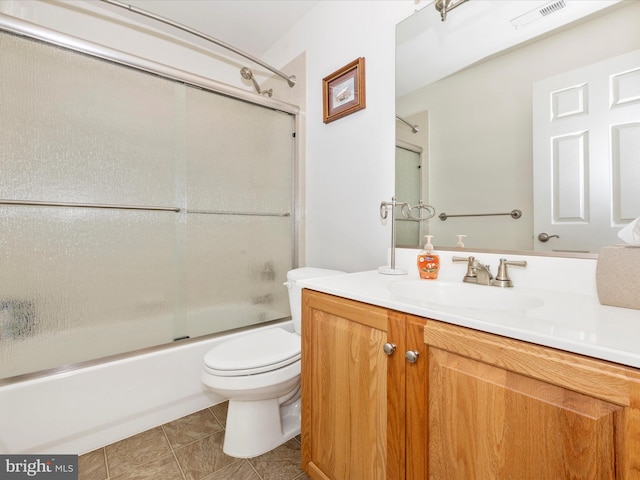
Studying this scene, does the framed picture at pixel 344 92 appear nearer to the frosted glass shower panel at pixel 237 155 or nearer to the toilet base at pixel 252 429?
the frosted glass shower panel at pixel 237 155

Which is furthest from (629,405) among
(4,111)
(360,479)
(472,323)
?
(4,111)

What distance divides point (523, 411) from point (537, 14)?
3.93 feet

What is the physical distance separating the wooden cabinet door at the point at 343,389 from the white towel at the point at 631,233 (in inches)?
27.0

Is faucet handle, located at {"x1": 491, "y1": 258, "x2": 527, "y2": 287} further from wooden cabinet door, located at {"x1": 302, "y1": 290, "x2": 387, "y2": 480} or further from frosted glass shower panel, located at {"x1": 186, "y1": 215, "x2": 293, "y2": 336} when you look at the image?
frosted glass shower panel, located at {"x1": 186, "y1": 215, "x2": 293, "y2": 336}

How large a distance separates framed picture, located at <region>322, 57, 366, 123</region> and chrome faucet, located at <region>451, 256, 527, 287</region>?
963 millimetres

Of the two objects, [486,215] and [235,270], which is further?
[235,270]

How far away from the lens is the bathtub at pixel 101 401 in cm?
119

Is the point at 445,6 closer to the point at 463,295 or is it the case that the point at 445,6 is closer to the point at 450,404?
the point at 463,295

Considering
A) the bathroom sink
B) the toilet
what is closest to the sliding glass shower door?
the toilet

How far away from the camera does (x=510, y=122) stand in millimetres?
1060

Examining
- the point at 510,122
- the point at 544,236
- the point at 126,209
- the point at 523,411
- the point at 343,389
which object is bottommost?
the point at 343,389

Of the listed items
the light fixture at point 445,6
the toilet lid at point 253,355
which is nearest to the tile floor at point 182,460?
the toilet lid at point 253,355

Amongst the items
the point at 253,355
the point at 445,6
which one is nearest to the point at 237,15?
the point at 445,6

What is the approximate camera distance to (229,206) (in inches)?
71.6
